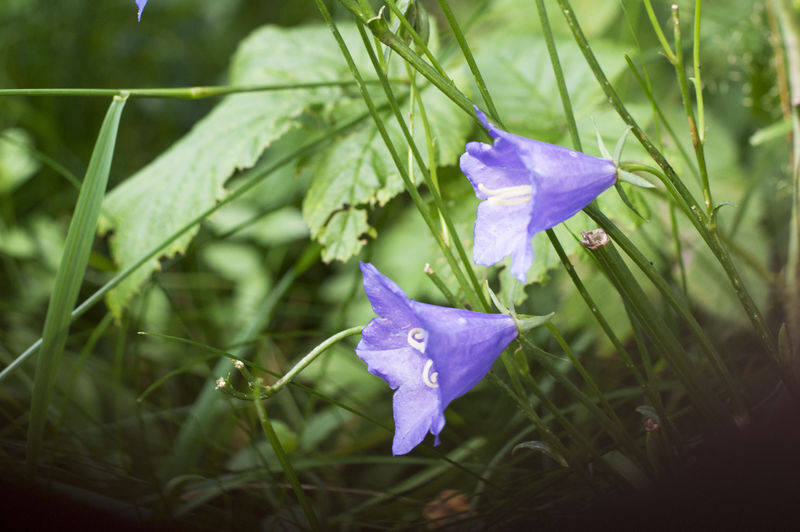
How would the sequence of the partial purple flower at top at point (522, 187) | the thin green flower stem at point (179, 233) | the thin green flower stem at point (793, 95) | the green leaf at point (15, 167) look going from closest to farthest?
1. the partial purple flower at top at point (522, 187)
2. the thin green flower stem at point (179, 233)
3. the thin green flower stem at point (793, 95)
4. the green leaf at point (15, 167)

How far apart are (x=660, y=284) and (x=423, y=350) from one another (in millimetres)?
291

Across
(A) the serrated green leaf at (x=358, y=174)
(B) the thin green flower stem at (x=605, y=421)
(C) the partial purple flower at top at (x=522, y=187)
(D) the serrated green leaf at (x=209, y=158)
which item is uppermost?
(D) the serrated green leaf at (x=209, y=158)

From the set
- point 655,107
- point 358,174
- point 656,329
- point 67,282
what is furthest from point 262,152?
point 656,329

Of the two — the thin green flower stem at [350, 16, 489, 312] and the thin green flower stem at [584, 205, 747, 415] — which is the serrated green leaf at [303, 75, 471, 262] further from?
the thin green flower stem at [584, 205, 747, 415]

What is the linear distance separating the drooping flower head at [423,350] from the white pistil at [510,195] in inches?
5.3

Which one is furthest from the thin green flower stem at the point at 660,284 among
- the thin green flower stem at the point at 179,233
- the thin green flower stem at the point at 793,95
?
the thin green flower stem at the point at 179,233

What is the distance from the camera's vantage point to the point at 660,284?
730mm

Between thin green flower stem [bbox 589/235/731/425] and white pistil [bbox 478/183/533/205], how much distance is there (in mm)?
104

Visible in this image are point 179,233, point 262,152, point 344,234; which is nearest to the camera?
point 179,233

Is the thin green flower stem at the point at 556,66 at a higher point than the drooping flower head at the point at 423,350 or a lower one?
higher

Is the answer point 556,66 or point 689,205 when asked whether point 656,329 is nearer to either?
point 689,205

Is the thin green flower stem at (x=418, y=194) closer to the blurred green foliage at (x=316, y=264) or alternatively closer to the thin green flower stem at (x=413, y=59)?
the thin green flower stem at (x=413, y=59)

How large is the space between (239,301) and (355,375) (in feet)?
1.88

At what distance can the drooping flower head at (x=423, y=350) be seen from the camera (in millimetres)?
660
